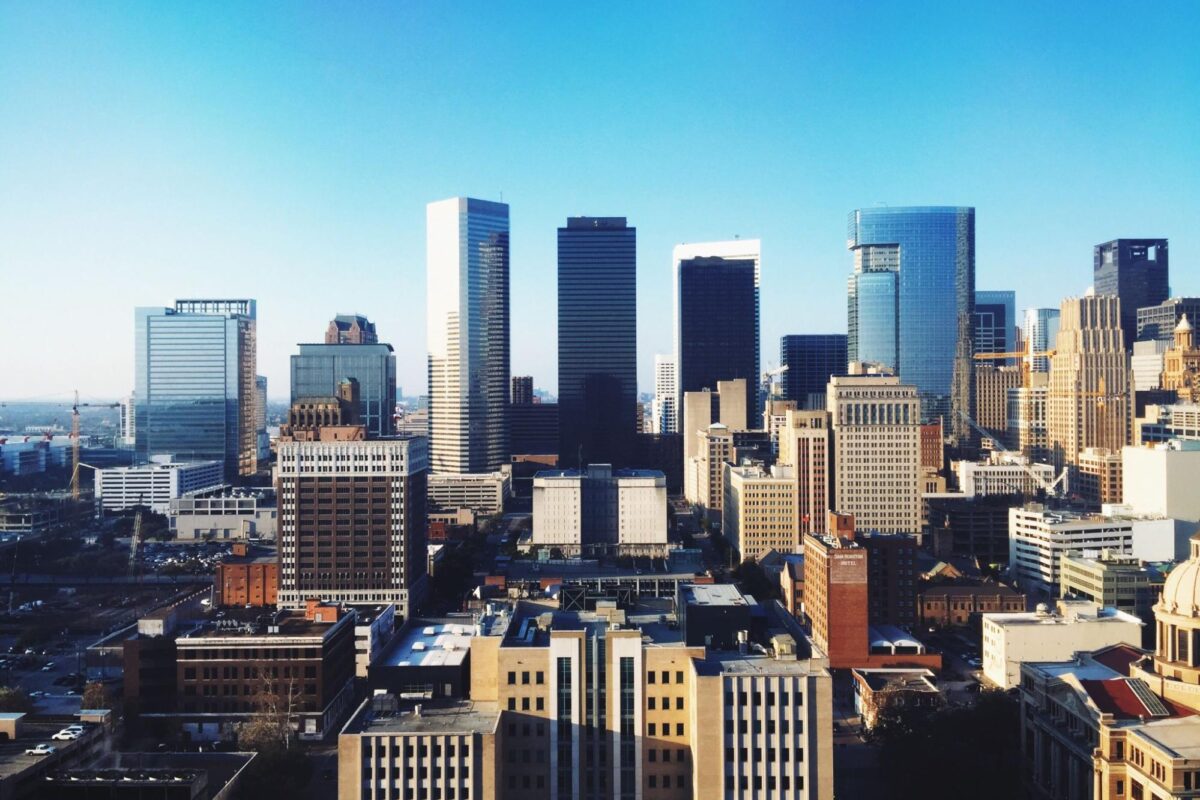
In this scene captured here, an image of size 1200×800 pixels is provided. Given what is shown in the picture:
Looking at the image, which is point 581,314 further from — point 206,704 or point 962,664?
point 206,704

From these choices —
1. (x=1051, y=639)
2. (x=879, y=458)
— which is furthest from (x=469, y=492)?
(x=1051, y=639)

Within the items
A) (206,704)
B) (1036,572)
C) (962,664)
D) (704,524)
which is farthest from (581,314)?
(206,704)

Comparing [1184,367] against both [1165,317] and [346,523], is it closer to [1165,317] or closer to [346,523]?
[1165,317]

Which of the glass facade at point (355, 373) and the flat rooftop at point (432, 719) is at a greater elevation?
the glass facade at point (355, 373)

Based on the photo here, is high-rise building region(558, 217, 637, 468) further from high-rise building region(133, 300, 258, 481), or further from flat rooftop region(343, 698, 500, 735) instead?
flat rooftop region(343, 698, 500, 735)

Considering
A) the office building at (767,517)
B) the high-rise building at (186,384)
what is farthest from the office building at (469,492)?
the office building at (767,517)

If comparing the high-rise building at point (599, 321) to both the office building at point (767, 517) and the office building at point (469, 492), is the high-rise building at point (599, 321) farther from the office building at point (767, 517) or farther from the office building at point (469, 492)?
the office building at point (767, 517)

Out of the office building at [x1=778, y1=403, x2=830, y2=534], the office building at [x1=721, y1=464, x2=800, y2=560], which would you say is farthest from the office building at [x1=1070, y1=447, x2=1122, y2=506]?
the office building at [x1=721, y1=464, x2=800, y2=560]
